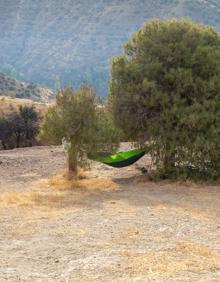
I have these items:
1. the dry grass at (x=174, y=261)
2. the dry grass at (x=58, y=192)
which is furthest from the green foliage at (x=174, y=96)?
the dry grass at (x=174, y=261)

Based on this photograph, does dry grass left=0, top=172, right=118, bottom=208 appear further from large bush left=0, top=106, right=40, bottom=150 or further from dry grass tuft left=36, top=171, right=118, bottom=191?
large bush left=0, top=106, right=40, bottom=150

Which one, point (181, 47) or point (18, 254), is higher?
point (181, 47)

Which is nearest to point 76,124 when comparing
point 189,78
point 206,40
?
point 189,78

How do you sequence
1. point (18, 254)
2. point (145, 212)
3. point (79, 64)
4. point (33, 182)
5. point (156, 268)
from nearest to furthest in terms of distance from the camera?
point (156, 268) < point (18, 254) < point (145, 212) < point (33, 182) < point (79, 64)

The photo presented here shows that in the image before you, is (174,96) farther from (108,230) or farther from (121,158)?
(108,230)

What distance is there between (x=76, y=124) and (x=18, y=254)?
836 centimetres

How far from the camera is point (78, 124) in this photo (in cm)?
1661

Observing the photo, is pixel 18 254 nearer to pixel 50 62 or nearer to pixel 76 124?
pixel 76 124

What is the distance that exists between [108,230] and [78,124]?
675cm

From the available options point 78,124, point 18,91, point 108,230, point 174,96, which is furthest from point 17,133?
point 18,91

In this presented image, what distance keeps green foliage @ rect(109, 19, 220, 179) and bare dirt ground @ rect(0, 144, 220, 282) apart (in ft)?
3.26

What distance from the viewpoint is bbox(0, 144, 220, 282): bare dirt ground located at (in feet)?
25.0

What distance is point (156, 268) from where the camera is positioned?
7.64m

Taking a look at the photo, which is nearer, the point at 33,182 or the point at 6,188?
the point at 6,188
